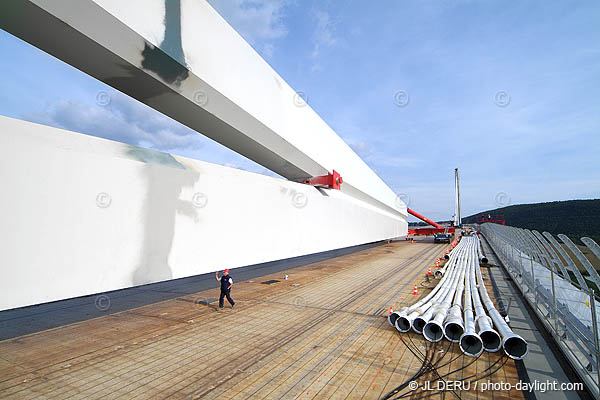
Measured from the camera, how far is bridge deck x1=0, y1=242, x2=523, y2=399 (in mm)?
4562

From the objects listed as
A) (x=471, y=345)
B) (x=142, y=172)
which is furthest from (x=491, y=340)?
(x=142, y=172)

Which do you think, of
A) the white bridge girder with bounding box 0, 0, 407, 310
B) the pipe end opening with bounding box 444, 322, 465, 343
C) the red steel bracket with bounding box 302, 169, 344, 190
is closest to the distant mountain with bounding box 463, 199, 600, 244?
the red steel bracket with bounding box 302, 169, 344, 190

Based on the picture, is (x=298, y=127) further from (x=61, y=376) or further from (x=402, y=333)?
(x=61, y=376)

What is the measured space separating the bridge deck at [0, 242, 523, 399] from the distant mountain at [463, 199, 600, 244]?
8425 cm

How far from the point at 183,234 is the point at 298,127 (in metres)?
6.45

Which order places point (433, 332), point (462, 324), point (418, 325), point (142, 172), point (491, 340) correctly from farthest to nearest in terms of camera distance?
point (418, 325), point (433, 332), point (462, 324), point (491, 340), point (142, 172)

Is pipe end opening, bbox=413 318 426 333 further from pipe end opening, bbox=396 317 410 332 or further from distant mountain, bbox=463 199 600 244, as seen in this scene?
distant mountain, bbox=463 199 600 244

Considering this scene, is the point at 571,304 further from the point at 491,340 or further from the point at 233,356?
the point at 233,356

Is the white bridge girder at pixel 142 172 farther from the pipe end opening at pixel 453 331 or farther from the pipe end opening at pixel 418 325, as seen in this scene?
the pipe end opening at pixel 453 331

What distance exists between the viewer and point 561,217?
8256 cm

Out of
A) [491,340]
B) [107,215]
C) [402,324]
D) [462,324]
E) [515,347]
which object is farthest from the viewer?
[402,324]

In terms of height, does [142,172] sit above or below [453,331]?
above

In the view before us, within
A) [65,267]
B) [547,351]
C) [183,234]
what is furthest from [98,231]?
[547,351]

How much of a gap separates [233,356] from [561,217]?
109 m
